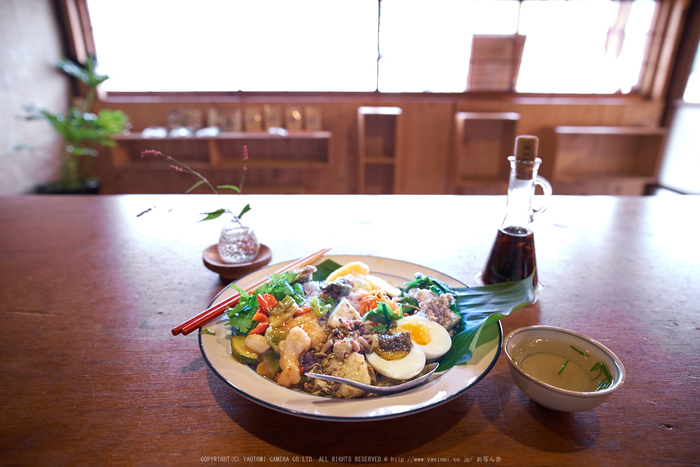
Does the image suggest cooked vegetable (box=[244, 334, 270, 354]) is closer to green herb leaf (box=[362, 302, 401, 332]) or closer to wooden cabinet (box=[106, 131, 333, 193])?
green herb leaf (box=[362, 302, 401, 332])

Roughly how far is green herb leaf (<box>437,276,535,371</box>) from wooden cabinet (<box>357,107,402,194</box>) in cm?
325

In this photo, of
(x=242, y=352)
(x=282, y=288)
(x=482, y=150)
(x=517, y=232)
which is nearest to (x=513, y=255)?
(x=517, y=232)

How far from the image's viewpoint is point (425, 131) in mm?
4328

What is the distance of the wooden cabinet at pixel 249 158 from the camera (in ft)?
13.6

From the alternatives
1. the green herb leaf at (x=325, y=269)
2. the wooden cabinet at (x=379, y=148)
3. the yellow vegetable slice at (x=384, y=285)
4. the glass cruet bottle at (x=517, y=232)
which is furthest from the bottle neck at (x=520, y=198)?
the wooden cabinet at (x=379, y=148)

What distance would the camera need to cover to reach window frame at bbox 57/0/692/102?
406cm

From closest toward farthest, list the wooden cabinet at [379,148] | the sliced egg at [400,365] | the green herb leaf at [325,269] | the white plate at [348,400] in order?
the white plate at [348,400] → the sliced egg at [400,365] → the green herb leaf at [325,269] → the wooden cabinet at [379,148]

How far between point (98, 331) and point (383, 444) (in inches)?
28.1

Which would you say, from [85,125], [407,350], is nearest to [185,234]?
[407,350]

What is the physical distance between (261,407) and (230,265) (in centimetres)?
47

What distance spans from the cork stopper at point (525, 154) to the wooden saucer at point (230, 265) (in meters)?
0.72

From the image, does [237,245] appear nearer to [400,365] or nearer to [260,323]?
[260,323]

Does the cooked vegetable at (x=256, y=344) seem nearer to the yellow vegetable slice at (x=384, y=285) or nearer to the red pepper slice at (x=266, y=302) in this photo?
the red pepper slice at (x=266, y=302)

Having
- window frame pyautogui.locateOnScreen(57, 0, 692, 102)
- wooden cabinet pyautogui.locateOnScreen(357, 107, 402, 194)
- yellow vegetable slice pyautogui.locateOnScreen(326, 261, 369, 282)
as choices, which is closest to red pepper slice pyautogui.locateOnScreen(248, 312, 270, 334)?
yellow vegetable slice pyautogui.locateOnScreen(326, 261, 369, 282)
